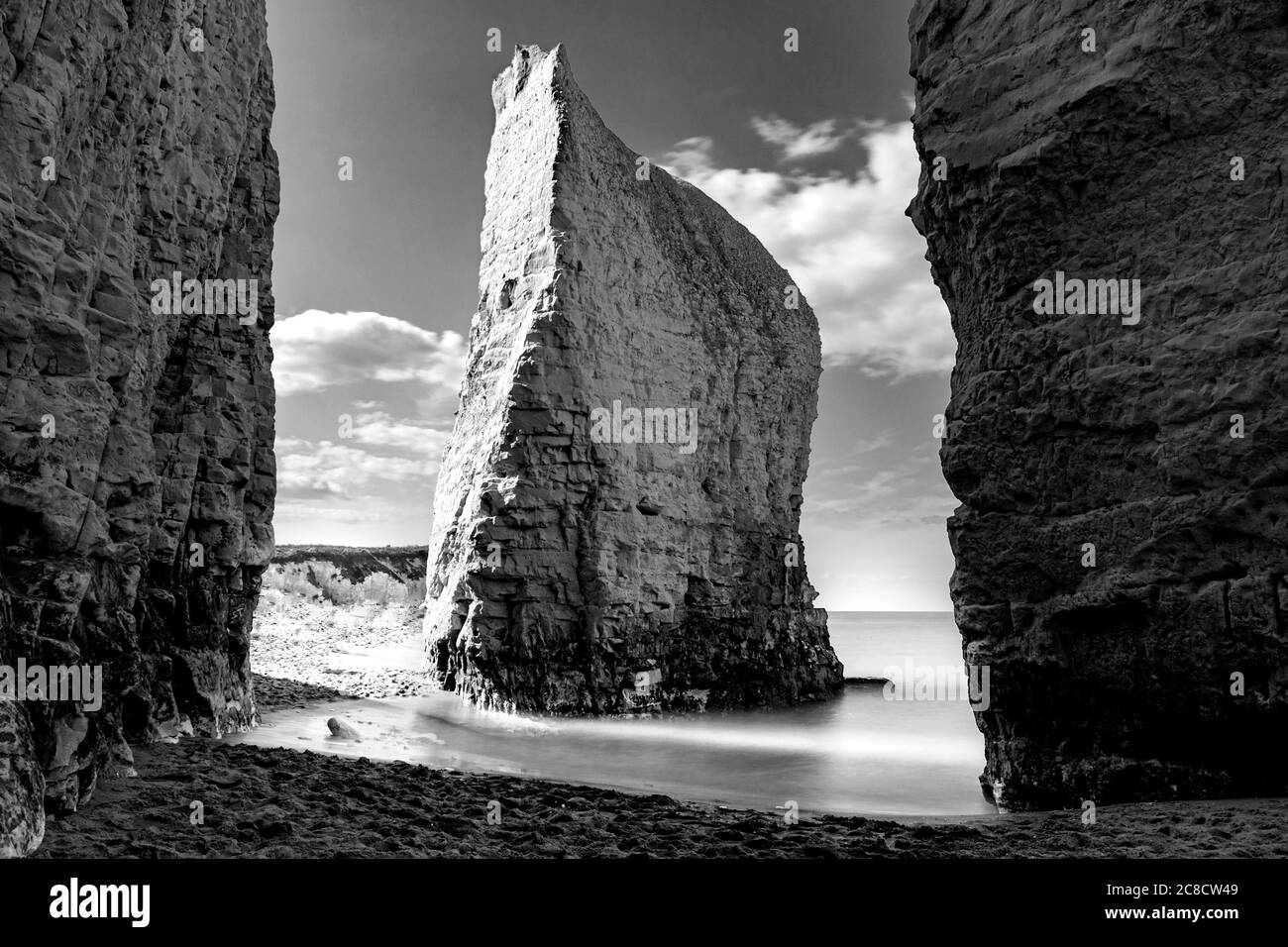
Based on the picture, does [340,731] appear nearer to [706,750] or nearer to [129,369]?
[706,750]

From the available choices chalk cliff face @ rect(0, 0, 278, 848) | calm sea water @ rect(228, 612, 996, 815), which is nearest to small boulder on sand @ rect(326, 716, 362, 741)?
calm sea water @ rect(228, 612, 996, 815)

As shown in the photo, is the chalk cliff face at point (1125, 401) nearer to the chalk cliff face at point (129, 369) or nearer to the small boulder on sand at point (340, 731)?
the chalk cliff face at point (129, 369)

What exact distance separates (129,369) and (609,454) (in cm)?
1554

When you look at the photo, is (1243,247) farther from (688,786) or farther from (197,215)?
(197,215)

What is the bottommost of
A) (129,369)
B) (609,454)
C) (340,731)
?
(340,731)

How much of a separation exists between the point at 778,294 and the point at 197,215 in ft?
78.8

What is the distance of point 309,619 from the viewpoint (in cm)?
3922

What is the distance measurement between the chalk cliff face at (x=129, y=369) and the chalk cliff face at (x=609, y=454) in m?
8.16

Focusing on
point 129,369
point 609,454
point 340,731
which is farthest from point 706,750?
point 129,369

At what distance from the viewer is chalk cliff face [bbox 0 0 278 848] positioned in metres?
7.19

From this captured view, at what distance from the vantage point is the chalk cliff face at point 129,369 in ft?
23.6

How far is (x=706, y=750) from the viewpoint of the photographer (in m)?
18.9

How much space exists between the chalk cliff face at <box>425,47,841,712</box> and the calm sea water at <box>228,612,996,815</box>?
1.91 meters
